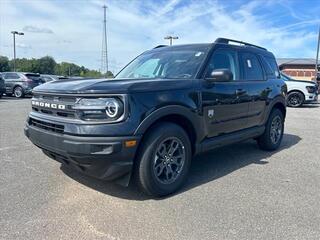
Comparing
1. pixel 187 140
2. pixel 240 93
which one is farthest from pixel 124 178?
pixel 240 93

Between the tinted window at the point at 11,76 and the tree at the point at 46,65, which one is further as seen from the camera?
the tree at the point at 46,65

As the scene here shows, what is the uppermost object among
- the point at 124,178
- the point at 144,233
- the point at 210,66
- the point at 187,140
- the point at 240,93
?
the point at 210,66

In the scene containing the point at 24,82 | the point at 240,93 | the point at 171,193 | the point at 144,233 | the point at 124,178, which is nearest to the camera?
the point at 144,233

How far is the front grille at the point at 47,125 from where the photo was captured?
364cm

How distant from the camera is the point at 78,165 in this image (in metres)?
3.66

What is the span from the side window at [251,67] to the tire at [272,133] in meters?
0.93

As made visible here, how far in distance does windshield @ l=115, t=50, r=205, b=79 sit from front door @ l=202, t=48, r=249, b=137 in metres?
0.22

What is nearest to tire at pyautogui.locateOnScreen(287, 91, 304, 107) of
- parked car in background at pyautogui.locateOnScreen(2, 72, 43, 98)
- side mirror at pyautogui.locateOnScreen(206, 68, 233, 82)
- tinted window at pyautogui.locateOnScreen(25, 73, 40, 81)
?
side mirror at pyautogui.locateOnScreen(206, 68, 233, 82)

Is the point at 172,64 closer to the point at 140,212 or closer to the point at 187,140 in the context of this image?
the point at 187,140

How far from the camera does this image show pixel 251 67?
5.72 meters

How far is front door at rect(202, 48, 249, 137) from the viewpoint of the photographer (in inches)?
177

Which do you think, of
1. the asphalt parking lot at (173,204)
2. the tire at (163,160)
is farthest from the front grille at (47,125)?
the tire at (163,160)

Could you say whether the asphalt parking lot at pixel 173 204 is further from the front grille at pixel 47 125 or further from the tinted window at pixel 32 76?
the tinted window at pixel 32 76

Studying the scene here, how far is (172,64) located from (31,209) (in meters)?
2.66
